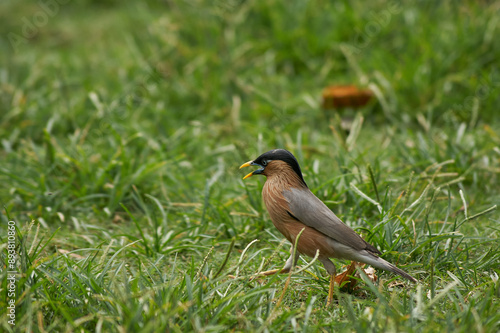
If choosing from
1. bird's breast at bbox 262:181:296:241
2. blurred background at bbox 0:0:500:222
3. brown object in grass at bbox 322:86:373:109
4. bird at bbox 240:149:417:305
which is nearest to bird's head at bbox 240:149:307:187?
bird at bbox 240:149:417:305

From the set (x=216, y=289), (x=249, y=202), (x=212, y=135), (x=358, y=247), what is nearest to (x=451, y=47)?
(x=212, y=135)

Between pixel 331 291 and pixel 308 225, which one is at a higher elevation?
pixel 308 225

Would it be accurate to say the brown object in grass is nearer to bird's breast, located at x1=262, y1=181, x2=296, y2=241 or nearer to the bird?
the bird

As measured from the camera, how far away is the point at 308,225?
105 inches

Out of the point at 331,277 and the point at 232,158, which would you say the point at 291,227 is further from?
the point at 232,158

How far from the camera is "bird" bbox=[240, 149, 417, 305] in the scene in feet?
8.43

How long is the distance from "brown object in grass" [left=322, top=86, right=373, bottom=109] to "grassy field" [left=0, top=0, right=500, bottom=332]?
0.09m

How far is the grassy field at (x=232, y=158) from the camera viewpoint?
2383mm

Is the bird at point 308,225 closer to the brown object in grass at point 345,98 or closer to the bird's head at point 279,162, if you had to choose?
the bird's head at point 279,162

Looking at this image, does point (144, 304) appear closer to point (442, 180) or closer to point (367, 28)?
point (442, 180)

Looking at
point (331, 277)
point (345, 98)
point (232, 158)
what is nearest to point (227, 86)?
point (345, 98)

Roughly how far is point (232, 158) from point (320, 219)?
1.94m

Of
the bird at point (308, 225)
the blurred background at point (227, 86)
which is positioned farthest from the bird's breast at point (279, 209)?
the blurred background at point (227, 86)

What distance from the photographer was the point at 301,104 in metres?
5.45
